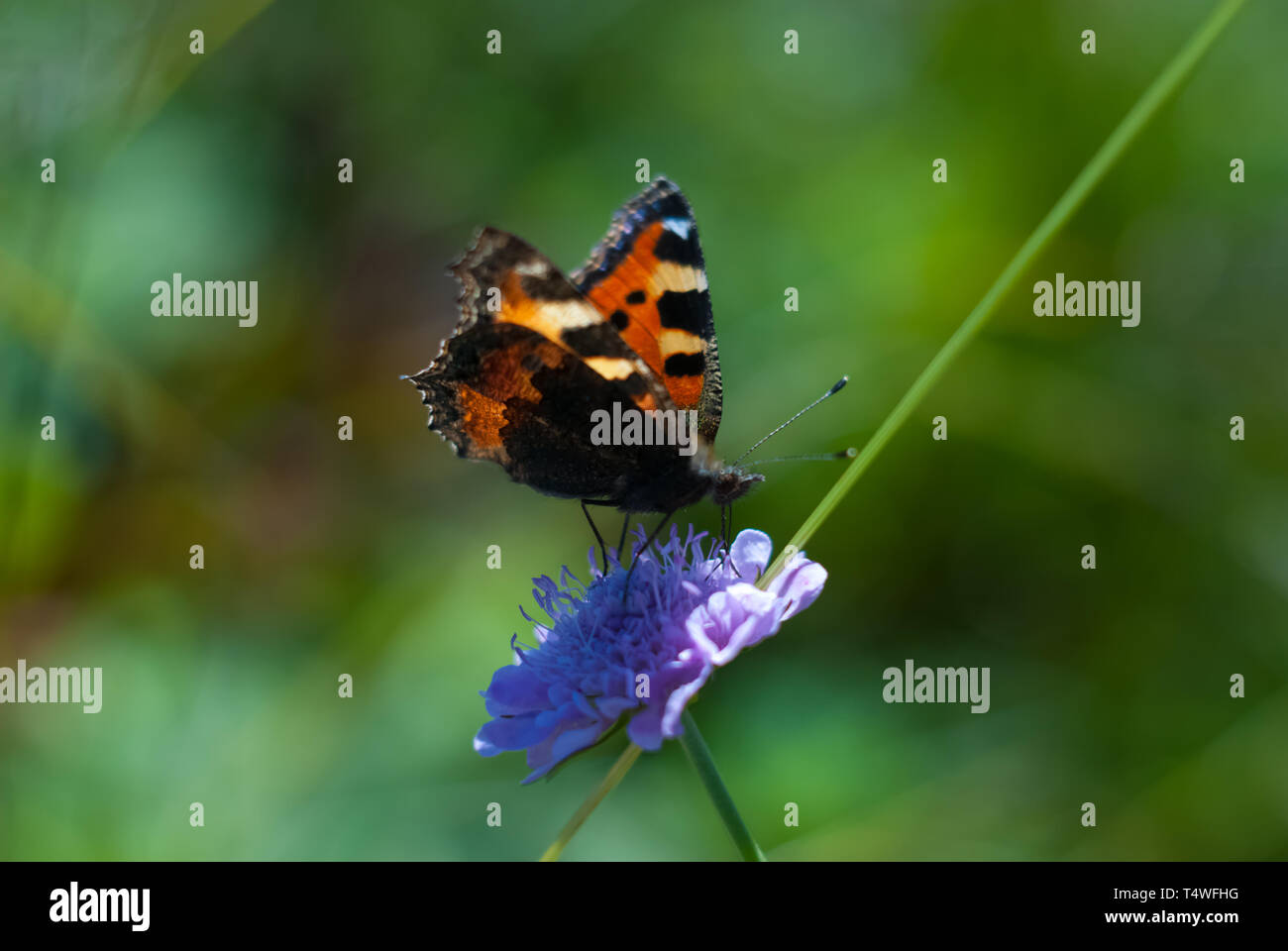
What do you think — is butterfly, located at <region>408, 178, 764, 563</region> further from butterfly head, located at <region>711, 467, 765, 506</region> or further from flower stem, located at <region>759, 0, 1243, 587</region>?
flower stem, located at <region>759, 0, 1243, 587</region>

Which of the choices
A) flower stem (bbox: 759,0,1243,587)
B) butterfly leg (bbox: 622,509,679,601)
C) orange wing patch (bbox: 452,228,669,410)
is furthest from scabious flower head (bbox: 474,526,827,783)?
orange wing patch (bbox: 452,228,669,410)

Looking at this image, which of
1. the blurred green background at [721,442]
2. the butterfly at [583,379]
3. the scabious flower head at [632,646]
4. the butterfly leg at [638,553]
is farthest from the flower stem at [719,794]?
the blurred green background at [721,442]

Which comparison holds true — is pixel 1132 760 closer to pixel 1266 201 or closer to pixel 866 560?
pixel 866 560

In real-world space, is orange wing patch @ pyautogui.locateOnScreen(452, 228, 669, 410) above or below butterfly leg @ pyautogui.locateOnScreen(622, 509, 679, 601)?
above

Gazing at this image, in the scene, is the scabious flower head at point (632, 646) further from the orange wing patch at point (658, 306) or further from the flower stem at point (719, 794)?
the orange wing patch at point (658, 306)

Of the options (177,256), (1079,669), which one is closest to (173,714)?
(177,256)

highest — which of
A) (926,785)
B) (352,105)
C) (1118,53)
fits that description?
(352,105)
